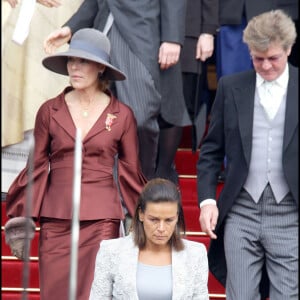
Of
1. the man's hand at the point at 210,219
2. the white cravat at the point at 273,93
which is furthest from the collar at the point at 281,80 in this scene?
the man's hand at the point at 210,219

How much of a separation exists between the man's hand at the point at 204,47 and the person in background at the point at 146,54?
300 mm

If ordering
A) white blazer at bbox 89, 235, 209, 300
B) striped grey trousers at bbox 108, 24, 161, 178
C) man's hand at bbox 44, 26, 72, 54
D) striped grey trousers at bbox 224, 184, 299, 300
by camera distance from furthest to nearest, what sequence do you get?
man's hand at bbox 44, 26, 72, 54 → striped grey trousers at bbox 108, 24, 161, 178 → striped grey trousers at bbox 224, 184, 299, 300 → white blazer at bbox 89, 235, 209, 300

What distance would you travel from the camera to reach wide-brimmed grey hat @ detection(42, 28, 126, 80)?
681 cm

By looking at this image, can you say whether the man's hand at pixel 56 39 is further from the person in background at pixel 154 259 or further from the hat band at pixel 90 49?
the person in background at pixel 154 259

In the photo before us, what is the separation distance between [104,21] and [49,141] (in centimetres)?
98

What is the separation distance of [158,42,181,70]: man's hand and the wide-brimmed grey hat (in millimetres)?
474

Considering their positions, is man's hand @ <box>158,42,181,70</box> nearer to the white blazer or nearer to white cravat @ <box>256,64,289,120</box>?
white cravat @ <box>256,64,289,120</box>

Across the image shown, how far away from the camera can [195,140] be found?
8.27 metres

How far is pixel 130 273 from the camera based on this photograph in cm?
593

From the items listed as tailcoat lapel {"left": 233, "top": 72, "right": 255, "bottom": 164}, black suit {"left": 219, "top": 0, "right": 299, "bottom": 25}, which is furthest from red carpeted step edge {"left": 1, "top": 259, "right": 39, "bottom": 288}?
tailcoat lapel {"left": 233, "top": 72, "right": 255, "bottom": 164}

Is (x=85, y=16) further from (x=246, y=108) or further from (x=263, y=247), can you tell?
(x=263, y=247)

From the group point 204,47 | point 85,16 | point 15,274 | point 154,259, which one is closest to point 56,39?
point 85,16

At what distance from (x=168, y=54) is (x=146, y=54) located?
133 millimetres

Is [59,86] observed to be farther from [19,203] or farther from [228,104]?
[228,104]
